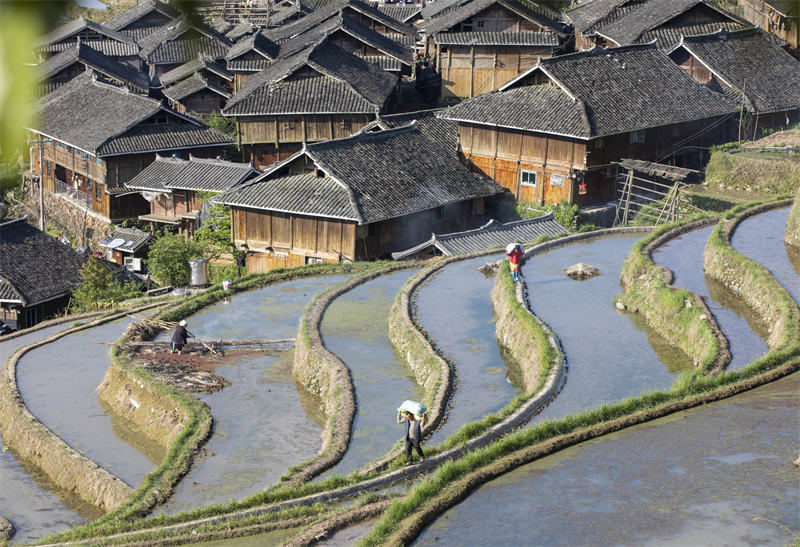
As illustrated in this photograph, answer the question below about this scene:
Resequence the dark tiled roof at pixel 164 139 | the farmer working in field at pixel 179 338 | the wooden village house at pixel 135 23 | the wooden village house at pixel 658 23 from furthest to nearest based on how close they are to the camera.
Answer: the wooden village house at pixel 135 23 < the wooden village house at pixel 658 23 < the dark tiled roof at pixel 164 139 < the farmer working in field at pixel 179 338

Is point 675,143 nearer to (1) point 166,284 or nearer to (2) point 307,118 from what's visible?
(2) point 307,118

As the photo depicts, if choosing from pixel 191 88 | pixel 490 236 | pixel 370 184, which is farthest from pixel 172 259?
pixel 191 88

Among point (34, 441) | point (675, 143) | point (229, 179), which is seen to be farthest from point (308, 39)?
point (34, 441)

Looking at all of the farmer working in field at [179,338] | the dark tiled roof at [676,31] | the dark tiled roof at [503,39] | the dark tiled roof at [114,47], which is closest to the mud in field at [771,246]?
the farmer working in field at [179,338]

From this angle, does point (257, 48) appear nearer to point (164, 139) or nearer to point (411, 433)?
point (164, 139)

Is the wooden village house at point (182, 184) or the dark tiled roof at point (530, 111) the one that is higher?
the dark tiled roof at point (530, 111)

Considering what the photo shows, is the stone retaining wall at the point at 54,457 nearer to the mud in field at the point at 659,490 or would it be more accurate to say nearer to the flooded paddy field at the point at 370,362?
the flooded paddy field at the point at 370,362
